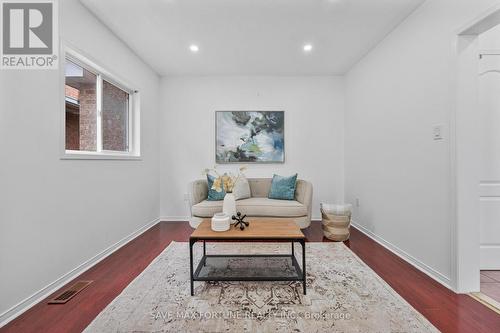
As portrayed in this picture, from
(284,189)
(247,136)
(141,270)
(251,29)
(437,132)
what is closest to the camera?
(437,132)

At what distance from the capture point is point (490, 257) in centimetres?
217

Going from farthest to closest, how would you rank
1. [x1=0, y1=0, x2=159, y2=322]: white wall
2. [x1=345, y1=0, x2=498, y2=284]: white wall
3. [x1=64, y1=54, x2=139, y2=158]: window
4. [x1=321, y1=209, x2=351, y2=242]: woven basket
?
1. [x1=321, y1=209, x2=351, y2=242]: woven basket
2. [x1=64, y1=54, x2=139, y2=158]: window
3. [x1=345, y1=0, x2=498, y2=284]: white wall
4. [x1=0, y1=0, x2=159, y2=322]: white wall

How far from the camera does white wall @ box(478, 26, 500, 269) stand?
2.11m

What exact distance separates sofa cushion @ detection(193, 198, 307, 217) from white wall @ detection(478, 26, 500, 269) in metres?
1.90

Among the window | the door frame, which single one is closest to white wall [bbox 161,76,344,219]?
the window

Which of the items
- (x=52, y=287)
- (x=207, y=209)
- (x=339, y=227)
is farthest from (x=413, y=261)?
(x=52, y=287)

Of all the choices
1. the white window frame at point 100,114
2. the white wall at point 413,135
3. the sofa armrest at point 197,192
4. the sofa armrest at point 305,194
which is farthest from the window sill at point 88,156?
the white wall at point 413,135

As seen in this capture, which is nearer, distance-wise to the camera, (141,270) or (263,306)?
(263,306)

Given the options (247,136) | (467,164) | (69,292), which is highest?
(247,136)

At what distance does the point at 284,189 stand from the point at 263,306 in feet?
6.99

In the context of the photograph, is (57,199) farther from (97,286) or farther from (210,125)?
(210,125)

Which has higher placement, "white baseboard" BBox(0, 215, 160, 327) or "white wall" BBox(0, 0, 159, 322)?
"white wall" BBox(0, 0, 159, 322)

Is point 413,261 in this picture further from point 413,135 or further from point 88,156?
point 88,156

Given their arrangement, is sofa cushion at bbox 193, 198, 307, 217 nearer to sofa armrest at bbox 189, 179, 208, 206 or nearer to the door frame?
sofa armrest at bbox 189, 179, 208, 206
